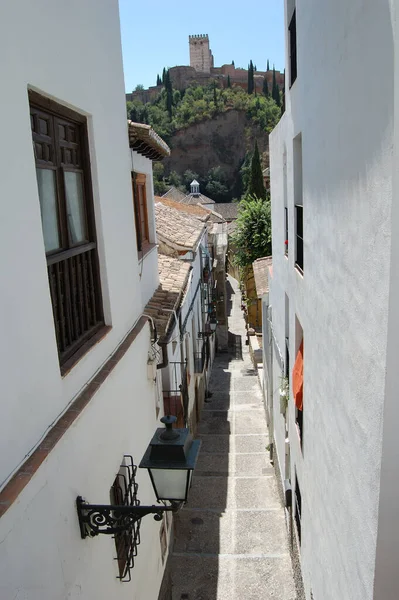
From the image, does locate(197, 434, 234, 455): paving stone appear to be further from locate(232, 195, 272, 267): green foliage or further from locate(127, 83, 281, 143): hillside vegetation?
locate(127, 83, 281, 143): hillside vegetation

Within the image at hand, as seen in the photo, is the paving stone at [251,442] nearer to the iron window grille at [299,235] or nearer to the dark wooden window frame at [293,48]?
the iron window grille at [299,235]

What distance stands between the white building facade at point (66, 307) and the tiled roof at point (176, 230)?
5619 millimetres

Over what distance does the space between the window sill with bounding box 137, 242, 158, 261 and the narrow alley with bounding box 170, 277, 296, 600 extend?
5.56 m

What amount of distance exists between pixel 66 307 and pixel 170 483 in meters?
1.65

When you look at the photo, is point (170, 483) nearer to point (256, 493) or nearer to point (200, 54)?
point (256, 493)

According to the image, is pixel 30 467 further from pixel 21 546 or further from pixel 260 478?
pixel 260 478

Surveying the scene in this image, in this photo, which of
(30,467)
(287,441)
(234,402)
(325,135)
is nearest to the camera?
(30,467)

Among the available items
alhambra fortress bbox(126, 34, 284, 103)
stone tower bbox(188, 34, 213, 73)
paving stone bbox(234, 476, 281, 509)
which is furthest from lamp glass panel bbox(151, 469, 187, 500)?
stone tower bbox(188, 34, 213, 73)

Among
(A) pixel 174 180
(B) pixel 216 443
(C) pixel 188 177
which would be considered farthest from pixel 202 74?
(B) pixel 216 443

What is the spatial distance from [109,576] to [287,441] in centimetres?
511

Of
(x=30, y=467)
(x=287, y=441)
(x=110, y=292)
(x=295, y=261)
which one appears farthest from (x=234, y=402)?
(x=30, y=467)

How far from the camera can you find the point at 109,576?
4.64m

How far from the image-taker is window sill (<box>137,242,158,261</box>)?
7.38 m

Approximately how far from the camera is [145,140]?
7.05 meters
